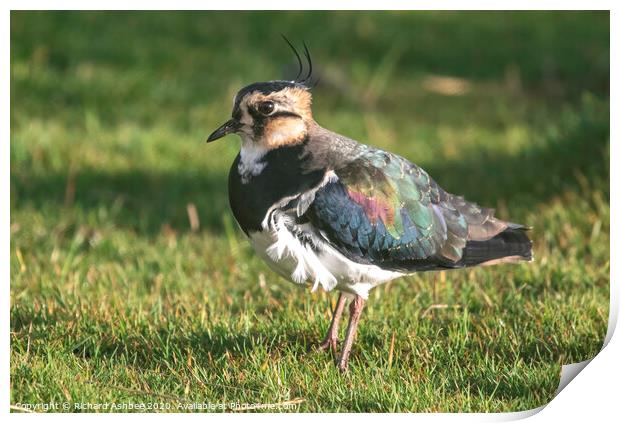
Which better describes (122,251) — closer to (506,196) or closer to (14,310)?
(14,310)

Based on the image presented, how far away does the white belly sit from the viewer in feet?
13.6

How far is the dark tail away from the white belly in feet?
1.69

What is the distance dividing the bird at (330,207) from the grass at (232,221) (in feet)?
1.38

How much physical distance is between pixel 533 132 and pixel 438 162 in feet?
4.24

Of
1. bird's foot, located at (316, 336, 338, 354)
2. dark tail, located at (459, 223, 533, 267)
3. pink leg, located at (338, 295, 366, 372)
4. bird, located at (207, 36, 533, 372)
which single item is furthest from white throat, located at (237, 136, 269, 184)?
dark tail, located at (459, 223, 533, 267)

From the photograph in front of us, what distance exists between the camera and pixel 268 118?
14.2 feet

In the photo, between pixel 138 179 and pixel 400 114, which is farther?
pixel 400 114

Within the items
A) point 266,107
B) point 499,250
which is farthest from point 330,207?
point 499,250

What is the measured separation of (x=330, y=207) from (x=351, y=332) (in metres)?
0.63

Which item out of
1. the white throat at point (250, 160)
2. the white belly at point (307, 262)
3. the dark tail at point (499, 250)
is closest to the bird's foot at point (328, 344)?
the white belly at point (307, 262)

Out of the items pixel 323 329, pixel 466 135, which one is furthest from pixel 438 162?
pixel 323 329

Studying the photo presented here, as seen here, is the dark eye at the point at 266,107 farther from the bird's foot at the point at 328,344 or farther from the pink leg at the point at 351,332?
the bird's foot at the point at 328,344

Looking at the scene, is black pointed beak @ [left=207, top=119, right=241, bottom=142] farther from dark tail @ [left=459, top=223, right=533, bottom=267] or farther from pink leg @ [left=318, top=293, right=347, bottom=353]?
dark tail @ [left=459, top=223, right=533, bottom=267]

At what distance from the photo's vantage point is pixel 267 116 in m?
4.33
